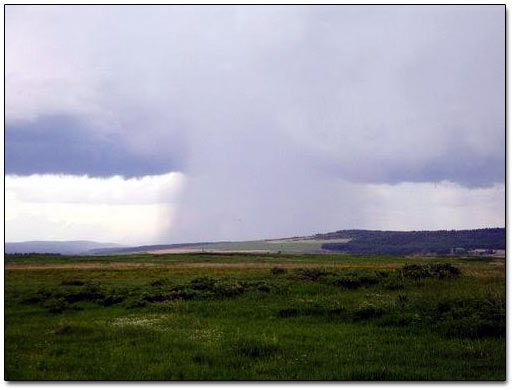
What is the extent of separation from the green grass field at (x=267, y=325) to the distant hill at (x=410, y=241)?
596mm

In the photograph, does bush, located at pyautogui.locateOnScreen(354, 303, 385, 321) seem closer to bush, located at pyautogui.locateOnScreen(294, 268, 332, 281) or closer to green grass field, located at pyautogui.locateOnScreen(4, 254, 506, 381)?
→ green grass field, located at pyautogui.locateOnScreen(4, 254, 506, 381)

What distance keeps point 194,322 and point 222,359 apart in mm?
3524

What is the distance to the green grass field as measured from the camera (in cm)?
1000

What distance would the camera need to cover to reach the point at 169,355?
34.9ft

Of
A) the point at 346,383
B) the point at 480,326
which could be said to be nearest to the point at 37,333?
the point at 346,383

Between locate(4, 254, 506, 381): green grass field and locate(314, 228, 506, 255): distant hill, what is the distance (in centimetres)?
60

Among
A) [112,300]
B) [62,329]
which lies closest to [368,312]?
[62,329]

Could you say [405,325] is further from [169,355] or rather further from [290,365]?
[169,355]

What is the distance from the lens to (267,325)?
44.4 ft

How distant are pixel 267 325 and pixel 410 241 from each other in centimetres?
554

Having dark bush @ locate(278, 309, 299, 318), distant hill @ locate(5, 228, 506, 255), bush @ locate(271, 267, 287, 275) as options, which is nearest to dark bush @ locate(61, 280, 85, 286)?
distant hill @ locate(5, 228, 506, 255)

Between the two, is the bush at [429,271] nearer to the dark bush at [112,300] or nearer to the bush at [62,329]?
the dark bush at [112,300]

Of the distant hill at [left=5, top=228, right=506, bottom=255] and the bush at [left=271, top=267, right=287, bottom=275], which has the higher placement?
the distant hill at [left=5, top=228, right=506, bottom=255]

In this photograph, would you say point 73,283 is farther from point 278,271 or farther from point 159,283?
point 278,271
